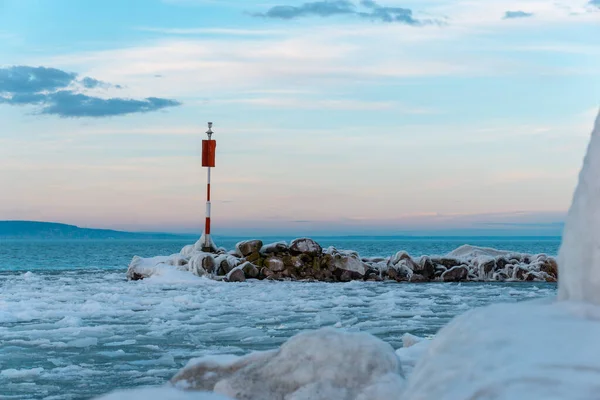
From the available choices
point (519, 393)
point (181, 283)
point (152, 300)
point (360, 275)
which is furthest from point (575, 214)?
point (360, 275)

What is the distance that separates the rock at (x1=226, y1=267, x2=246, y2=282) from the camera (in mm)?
21184

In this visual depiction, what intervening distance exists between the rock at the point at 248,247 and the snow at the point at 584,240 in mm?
20478

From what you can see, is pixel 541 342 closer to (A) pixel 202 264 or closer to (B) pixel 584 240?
(B) pixel 584 240

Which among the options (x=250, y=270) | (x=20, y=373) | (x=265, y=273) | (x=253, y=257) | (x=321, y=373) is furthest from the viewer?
(x=253, y=257)

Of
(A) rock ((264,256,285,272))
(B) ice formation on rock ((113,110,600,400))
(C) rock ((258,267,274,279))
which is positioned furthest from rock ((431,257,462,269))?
(B) ice formation on rock ((113,110,600,400))

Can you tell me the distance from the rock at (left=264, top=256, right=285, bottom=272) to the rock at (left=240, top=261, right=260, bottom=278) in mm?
423

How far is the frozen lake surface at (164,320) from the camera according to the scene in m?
7.62

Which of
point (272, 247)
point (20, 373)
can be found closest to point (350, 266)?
point (272, 247)

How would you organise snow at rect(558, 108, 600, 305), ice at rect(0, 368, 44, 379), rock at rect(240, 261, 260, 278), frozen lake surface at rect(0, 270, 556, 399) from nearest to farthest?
snow at rect(558, 108, 600, 305)
ice at rect(0, 368, 44, 379)
frozen lake surface at rect(0, 270, 556, 399)
rock at rect(240, 261, 260, 278)

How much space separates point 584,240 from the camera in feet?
9.70

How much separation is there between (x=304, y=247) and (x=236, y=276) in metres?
3.10

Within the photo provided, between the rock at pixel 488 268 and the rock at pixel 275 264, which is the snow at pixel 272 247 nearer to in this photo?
the rock at pixel 275 264

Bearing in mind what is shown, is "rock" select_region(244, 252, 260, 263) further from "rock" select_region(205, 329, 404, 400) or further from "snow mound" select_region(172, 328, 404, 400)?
"rock" select_region(205, 329, 404, 400)

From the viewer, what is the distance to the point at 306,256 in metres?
A: 23.1
